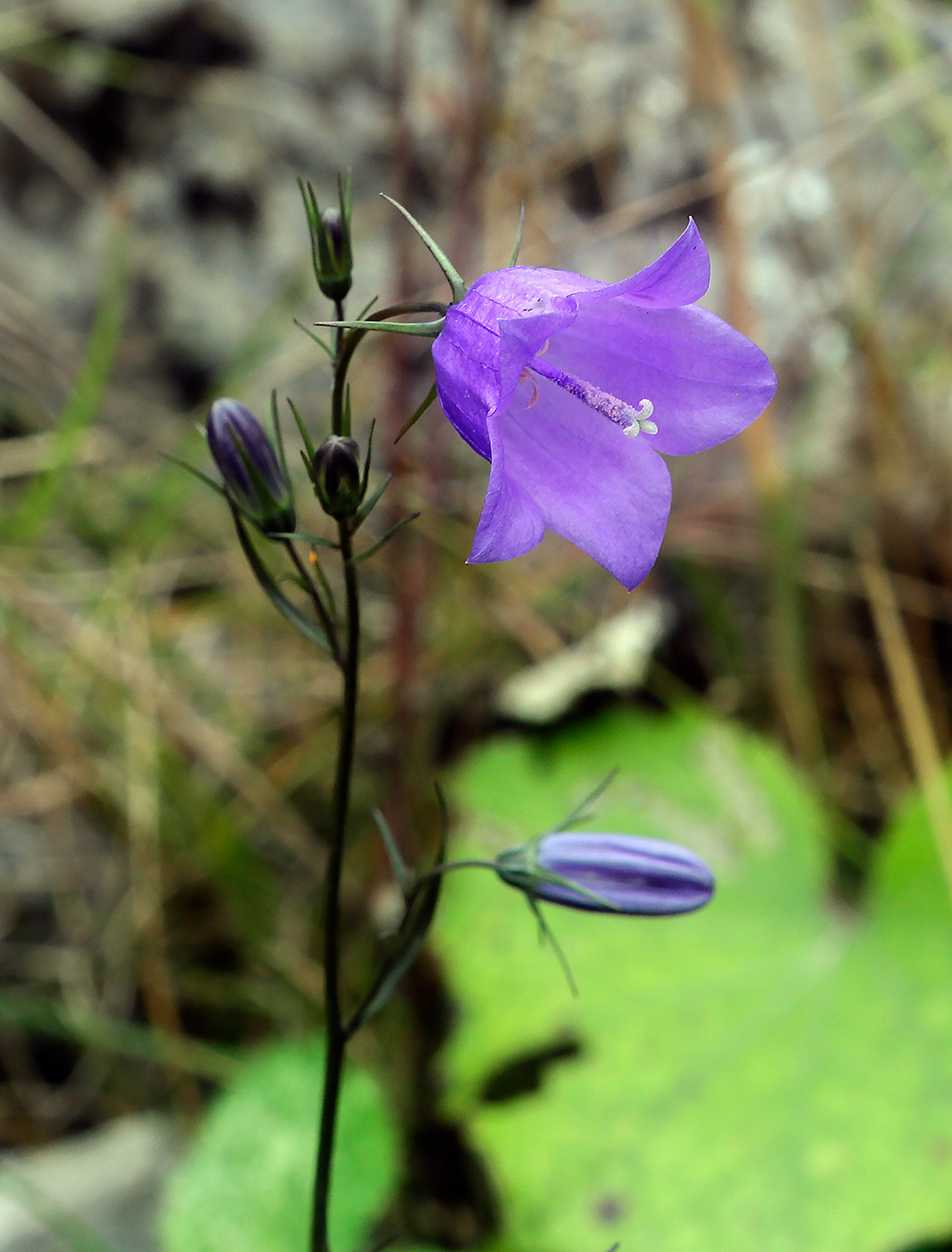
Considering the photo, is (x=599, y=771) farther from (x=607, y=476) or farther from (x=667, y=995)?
(x=607, y=476)

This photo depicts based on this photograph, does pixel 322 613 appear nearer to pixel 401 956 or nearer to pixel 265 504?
pixel 265 504

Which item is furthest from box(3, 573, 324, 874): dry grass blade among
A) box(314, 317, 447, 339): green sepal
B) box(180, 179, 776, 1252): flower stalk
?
box(314, 317, 447, 339): green sepal

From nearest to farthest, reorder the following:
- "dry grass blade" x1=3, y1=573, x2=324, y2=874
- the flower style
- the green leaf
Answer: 1. the flower style
2. the green leaf
3. "dry grass blade" x1=3, y1=573, x2=324, y2=874

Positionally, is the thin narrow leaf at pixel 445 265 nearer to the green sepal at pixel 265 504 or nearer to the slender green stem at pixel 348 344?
the slender green stem at pixel 348 344

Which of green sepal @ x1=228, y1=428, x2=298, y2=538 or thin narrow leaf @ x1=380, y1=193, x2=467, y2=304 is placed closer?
thin narrow leaf @ x1=380, y1=193, x2=467, y2=304

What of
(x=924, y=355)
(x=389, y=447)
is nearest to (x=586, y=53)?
(x=924, y=355)

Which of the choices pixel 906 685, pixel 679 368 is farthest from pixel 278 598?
pixel 906 685

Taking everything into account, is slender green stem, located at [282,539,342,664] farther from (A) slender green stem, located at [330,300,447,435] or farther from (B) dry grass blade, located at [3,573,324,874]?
(B) dry grass blade, located at [3,573,324,874]
